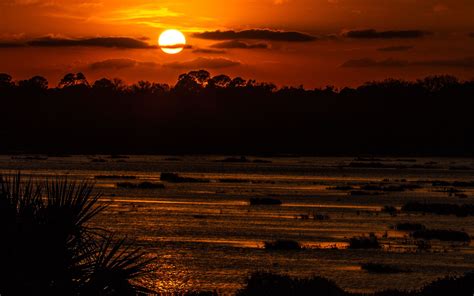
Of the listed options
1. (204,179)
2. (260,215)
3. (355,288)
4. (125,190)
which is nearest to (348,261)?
(355,288)

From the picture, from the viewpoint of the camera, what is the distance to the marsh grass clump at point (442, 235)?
1770 inches

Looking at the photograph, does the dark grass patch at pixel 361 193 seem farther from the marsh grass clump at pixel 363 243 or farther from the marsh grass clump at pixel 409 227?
the marsh grass clump at pixel 363 243

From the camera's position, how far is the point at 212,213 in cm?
5834

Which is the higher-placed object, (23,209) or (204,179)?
(23,209)

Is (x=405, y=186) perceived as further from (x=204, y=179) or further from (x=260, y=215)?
(x=260, y=215)

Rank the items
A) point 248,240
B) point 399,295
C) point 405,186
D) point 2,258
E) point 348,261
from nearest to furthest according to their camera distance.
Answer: point 2,258, point 399,295, point 348,261, point 248,240, point 405,186

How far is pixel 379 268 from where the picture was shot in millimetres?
34188

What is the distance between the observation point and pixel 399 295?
25625 millimetres

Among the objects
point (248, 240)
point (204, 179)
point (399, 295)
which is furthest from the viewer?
point (204, 179)

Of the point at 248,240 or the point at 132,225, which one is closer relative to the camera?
the point at 248,240

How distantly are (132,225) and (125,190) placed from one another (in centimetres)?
3185

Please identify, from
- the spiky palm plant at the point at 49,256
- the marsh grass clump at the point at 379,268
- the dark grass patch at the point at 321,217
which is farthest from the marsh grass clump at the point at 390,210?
the spiky palm plant at the point at 49,256

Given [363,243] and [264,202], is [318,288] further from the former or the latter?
[264,202]

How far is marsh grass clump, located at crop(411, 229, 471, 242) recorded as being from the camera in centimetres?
4497
